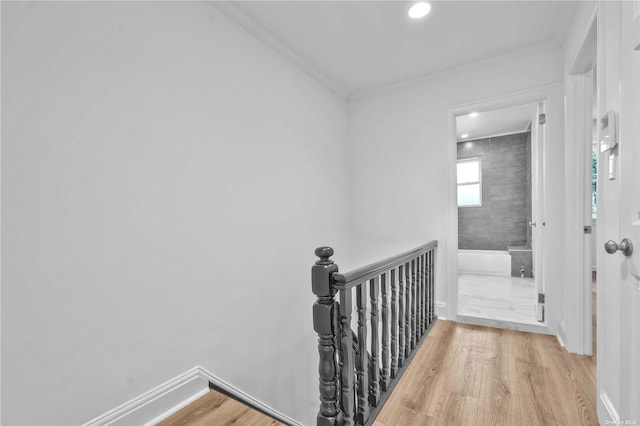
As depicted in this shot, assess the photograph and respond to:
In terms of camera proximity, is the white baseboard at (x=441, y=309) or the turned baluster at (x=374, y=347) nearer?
the turned baluster at (x=374, y=347)

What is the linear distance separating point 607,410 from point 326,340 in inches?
52.6

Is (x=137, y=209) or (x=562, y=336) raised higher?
(x=137, y=209)

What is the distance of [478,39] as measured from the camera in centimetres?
246

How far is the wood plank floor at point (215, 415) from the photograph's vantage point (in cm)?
154

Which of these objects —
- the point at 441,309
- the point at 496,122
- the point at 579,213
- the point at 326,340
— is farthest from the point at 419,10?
the point at 496,122

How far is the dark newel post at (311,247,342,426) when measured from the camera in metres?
1.25

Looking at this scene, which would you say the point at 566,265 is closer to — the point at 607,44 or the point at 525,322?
the point at 525,322

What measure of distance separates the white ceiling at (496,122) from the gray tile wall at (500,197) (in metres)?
0.18

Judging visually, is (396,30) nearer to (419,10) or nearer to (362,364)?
(419,10)

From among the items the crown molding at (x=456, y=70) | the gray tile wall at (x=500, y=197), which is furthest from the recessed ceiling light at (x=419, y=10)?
the gray tile wall at (x=500, y=197)

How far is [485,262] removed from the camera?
530 centimetres

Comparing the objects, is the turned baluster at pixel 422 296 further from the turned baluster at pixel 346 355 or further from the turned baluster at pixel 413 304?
the turned baluster at pixel 346 355

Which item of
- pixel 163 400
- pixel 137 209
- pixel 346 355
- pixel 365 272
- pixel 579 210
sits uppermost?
pixel 137 209

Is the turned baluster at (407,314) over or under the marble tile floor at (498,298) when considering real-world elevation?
over
